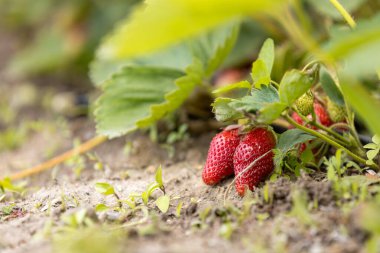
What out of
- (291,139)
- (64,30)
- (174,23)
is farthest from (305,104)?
(64,30)

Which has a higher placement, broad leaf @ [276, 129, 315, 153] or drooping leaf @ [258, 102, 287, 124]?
drooping leaf @ [258, 102, 287, 124]

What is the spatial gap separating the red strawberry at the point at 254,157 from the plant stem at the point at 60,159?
0.75 metres

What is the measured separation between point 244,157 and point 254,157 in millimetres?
24

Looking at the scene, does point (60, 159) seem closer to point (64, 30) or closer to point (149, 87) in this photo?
point (149, 87)

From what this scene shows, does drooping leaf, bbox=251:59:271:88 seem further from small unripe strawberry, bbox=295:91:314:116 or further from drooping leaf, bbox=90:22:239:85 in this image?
drooping leaf, bbox=90:22:239:85

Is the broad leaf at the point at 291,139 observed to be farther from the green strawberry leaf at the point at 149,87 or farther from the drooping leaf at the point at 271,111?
the green strawberry leaf at the point at 149,87

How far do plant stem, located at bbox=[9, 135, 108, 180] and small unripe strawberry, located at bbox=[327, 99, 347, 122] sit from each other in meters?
0.85

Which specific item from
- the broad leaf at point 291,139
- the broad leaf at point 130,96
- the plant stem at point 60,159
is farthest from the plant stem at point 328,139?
the plant stem at point 60,159

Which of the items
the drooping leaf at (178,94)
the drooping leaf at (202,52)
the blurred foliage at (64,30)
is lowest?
the drooping leaf at (178,94)

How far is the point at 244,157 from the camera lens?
4.32 ft

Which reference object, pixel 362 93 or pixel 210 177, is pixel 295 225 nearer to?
pixel 362 93

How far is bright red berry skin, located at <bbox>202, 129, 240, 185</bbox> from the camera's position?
1376 millimetres

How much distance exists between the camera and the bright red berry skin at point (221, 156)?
4.51 ft

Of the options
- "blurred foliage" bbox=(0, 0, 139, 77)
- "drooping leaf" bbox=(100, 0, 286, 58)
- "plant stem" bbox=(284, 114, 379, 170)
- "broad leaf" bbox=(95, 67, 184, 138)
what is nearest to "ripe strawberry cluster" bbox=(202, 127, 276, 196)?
"plant stem" bbox=(284, 114, 379, 170)
